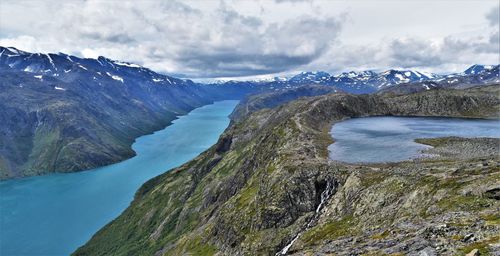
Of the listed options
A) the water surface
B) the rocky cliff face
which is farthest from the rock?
the water surface

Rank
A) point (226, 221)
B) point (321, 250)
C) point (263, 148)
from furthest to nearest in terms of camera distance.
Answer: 1. point (263, 148)
2. point (226, 221)
3. point (321, 250)

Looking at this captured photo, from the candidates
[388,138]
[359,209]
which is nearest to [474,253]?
[359,209]

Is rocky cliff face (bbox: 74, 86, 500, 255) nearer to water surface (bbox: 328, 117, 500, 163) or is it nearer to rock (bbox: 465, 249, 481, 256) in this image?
rock (bbox: 465, 249, 481, 256)

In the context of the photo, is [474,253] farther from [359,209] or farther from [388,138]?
[388,138]

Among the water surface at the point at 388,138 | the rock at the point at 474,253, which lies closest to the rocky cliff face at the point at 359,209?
the rock at the point at 474,253

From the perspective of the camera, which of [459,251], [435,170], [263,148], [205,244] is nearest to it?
[459,251]

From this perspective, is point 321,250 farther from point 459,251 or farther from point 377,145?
point 377,145

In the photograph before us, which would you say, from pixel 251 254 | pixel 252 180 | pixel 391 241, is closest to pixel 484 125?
pixel 252 180

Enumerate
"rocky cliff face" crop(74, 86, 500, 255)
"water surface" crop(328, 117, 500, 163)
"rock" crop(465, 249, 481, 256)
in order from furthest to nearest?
"water surface" crop(328, 117, 500, 163), "rocky cliff face" crop(74, 86, 500, 255), "rock" crop(465, 249, 481, 256)

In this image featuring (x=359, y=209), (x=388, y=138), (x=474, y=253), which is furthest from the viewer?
(x=388, y=138)
